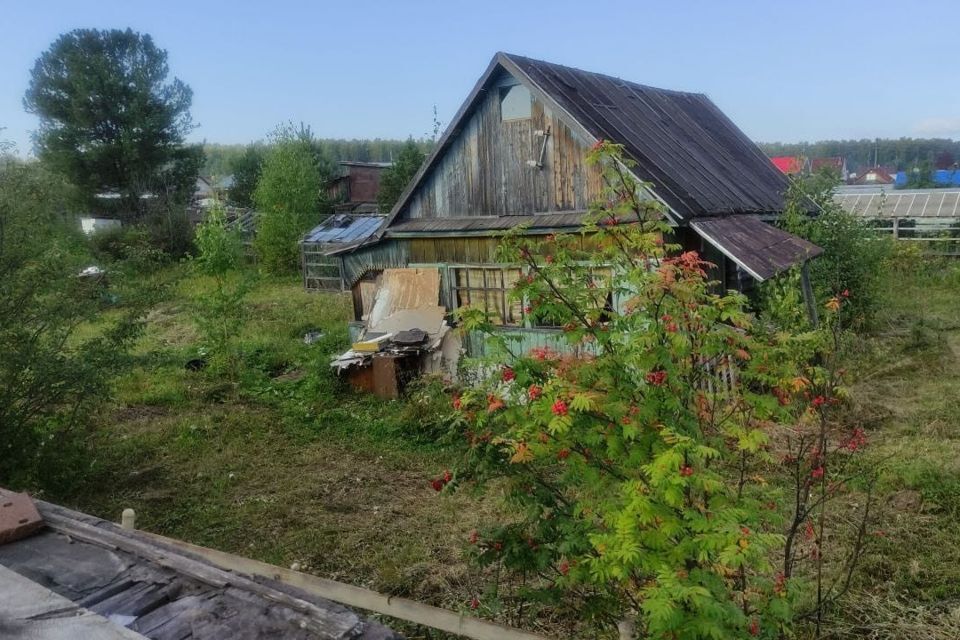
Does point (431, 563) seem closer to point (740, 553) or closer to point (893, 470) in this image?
point (740, 553)

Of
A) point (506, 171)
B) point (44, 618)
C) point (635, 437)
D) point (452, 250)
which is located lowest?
point (635, 437)

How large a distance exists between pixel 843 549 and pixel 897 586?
0.63m

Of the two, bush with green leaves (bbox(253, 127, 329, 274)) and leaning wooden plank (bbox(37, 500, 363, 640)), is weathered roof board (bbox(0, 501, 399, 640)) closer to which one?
leaning wooden plank (bbox(37, 500, 363, 640))

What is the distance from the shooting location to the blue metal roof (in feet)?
77.9

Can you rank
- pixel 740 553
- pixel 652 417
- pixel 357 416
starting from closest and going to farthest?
pixel 740 553 → pixel 652 417 → pixel 357 416

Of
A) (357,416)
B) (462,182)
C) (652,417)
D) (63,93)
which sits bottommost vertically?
(357,416)

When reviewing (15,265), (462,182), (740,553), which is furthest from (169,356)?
(740,553)

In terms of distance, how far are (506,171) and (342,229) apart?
1530cm

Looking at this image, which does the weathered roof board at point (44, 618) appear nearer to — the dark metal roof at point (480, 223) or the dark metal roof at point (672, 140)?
the dark metal roof at point (480, 223)

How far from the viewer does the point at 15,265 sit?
7336 millimetres

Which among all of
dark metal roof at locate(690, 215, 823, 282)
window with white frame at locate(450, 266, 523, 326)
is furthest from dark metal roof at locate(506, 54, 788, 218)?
window with white frame at locate(450, 266, 523, 326)

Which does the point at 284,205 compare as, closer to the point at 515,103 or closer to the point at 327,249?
the point at 327,249

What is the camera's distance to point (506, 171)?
10.7m

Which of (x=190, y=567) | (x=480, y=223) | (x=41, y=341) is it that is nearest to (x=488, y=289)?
(x=480, y=223)
